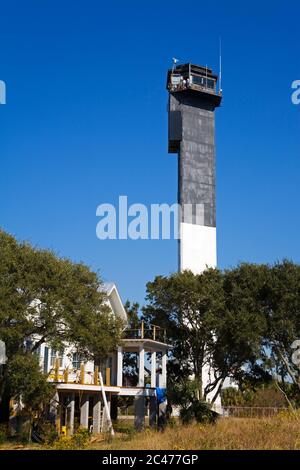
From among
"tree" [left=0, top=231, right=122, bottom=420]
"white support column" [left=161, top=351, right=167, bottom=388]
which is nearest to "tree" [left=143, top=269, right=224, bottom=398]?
"white support column" [left=161, top=351, right=167, bottom=388]

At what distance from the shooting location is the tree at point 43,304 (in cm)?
3072

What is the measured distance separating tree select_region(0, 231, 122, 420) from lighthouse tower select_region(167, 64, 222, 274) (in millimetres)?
36972

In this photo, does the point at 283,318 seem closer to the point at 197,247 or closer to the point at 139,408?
the point at 139,408

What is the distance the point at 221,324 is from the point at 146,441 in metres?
20.7

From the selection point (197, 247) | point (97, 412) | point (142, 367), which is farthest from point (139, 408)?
point (197, 247)

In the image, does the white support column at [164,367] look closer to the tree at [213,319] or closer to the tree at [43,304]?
the tree at [213,319]

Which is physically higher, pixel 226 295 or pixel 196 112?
pixel 196 112

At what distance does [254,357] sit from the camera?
43.0m

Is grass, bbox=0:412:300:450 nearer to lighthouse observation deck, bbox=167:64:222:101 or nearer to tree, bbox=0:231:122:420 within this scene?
tree, bbox=0:231:122:420

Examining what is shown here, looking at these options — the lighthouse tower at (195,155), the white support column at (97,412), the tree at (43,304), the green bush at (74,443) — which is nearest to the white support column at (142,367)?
the white support column at (97,412)

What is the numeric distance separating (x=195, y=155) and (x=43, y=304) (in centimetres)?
4553

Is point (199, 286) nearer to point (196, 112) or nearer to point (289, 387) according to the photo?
point (289, 387)

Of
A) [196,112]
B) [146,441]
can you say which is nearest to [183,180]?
[196,112]
